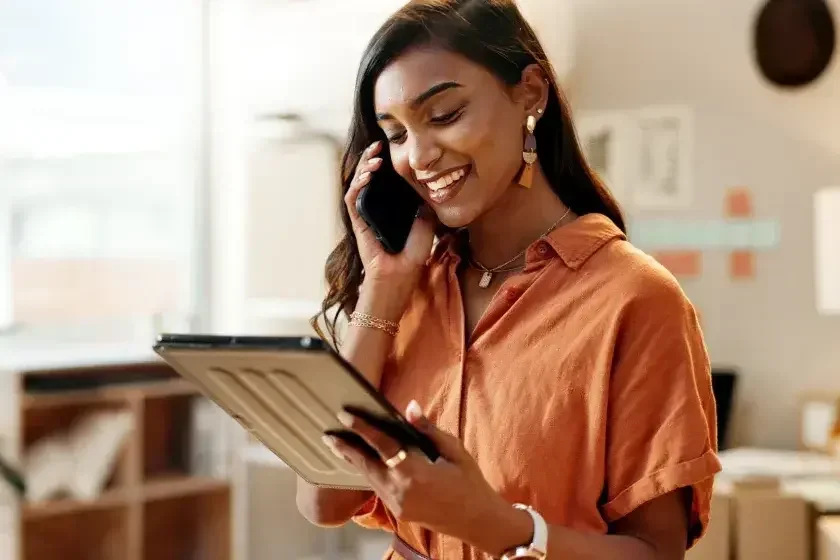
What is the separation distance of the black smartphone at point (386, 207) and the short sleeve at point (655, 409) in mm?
371

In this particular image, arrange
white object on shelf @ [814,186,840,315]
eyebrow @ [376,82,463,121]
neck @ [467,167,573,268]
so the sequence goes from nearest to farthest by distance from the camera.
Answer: eyebrow @ [376,82,463,121] → neck @ [467,167,573,268] → white object on shelf @ [814,186,840,315]

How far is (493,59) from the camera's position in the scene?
41.4 inches

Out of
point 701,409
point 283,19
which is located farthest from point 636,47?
point 701,409

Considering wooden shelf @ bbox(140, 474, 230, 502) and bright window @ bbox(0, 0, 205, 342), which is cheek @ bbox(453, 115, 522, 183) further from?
bright window @ bbox(0, 0, 205, 342)

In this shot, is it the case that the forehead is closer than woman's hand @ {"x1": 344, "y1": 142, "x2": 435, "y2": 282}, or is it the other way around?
the forehead

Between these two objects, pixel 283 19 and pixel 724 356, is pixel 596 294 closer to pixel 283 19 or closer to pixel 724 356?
pixel 724 356

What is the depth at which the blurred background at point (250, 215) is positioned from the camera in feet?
9.83

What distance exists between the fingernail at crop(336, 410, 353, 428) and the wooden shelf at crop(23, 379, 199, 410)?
212cm

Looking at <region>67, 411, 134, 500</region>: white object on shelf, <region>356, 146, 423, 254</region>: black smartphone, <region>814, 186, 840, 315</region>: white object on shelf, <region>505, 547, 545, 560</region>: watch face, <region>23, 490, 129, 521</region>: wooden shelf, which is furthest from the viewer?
<region>67, 411, 134, 500</region>: white object on shelf

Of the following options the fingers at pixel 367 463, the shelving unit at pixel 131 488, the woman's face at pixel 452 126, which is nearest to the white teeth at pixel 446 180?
the woman's face at pixel 452 126

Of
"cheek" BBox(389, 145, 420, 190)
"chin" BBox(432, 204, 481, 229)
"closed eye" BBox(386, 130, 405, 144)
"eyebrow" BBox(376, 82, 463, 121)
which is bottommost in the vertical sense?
"chin" BBox(432, 204, 481, 229)

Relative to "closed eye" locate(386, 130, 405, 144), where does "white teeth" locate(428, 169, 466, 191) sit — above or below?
below

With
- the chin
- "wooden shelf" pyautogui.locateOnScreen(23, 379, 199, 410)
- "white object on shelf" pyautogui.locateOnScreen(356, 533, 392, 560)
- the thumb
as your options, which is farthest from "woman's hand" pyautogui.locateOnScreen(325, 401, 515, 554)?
"white object on shelf" pyautogui.locateOnScreen(356, 533, 392, 560)

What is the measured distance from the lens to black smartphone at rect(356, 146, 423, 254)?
124 cm
